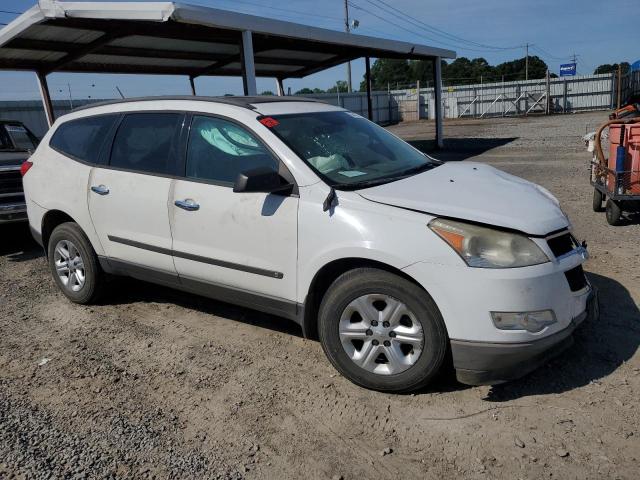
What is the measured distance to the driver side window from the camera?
3.75m

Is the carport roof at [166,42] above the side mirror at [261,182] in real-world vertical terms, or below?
above

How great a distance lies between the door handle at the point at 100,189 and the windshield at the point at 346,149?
1612mm

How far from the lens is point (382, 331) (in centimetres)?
316

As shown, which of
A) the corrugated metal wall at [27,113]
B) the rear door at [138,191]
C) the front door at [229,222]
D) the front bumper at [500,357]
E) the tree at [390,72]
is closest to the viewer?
the front bumper at [500,357]

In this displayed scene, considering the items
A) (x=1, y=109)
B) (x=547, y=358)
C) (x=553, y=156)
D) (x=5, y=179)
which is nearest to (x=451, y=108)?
(x=553, y=156)

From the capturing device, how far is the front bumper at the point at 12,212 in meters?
6.94

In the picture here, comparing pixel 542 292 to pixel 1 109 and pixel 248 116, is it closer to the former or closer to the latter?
pixel 248 116

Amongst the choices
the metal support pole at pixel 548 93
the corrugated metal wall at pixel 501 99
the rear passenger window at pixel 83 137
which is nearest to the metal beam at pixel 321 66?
the rear passenger window at pixel 83 137

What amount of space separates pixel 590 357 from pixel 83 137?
4.49 metres

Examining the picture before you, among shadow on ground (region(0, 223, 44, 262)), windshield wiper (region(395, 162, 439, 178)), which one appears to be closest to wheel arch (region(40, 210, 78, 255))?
shadow on ground (region(0, 223, 44, 262))

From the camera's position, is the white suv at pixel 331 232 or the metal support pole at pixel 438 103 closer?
the white suv at pixel 331 232

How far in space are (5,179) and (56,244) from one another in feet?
9.36

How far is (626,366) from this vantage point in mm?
3373

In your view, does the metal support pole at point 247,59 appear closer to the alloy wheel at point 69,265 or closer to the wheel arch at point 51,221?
the wheel arch at point 51,221
